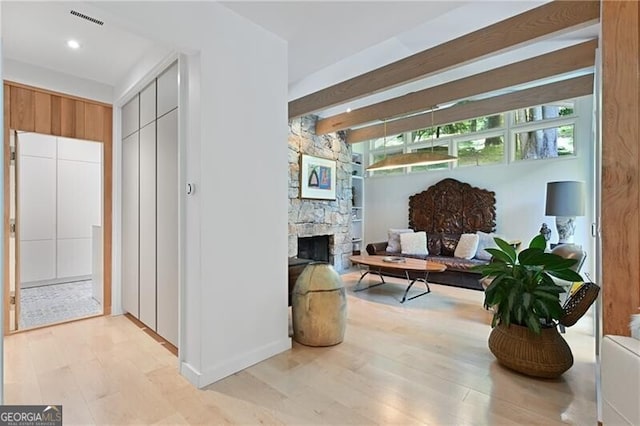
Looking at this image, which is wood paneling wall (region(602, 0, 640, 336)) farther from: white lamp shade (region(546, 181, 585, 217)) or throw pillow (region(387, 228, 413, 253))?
throw pillow (region(387, 228, 413, 253))

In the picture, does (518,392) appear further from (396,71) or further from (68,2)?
(68,2)

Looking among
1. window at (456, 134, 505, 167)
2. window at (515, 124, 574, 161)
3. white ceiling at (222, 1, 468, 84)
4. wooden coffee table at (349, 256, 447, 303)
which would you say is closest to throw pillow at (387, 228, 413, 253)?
wooden coffee table at (349, 256, 447, 303)

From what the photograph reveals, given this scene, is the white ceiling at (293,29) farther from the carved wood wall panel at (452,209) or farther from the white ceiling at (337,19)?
the carved wood wall panel at (452,209)

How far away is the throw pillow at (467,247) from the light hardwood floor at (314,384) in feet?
7.18

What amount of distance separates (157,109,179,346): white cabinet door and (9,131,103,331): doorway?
174 cm

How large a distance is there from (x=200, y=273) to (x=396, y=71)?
284 cm

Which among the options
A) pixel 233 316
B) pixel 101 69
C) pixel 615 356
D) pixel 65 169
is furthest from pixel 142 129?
pixel 615 356

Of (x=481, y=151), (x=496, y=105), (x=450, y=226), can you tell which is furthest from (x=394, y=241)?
(x=496, y=105)

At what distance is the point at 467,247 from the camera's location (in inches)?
205

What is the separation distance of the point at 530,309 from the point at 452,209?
391 centimetres

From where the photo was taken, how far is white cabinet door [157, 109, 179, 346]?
2.55 metres

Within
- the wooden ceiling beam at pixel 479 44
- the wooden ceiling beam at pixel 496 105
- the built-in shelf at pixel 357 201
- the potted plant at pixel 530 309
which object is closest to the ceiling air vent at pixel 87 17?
the wooden ceiling beam at pixel 479 44

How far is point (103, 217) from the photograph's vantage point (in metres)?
3.55

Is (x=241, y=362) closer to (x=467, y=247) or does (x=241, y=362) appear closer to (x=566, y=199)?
(x=467, y=247)
